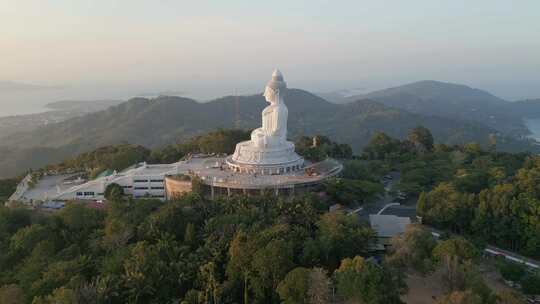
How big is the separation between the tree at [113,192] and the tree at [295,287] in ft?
56.6

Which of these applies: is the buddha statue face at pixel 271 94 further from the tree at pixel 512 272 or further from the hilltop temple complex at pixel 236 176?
the tree at pixel 512 272

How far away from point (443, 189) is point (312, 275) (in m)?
16.1

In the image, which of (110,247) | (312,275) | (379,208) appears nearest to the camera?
(312,275)

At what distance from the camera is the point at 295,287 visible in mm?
20031

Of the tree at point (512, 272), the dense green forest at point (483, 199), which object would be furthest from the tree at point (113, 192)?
the tree at point (512, 272)

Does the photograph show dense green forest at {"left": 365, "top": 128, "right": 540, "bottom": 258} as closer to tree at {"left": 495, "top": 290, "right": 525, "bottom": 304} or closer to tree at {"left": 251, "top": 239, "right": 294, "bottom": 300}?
tree at {"left": 495, "top": 290, "right": 525, "bottom": 304}

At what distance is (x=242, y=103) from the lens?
142m

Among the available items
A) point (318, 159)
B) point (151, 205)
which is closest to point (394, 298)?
point (151, 205)

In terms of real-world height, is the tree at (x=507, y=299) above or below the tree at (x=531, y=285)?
above

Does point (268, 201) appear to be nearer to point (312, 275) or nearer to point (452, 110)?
point (312, 275)

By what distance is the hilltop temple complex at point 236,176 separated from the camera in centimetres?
3369

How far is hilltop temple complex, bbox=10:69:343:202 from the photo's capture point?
33.7 m

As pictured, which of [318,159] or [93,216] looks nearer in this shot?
[93,216]

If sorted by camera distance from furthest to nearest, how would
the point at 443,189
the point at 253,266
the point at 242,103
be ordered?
the point at 242,103
the point at 443,189
the point at 253,266
